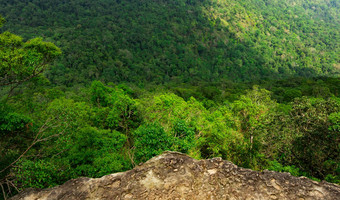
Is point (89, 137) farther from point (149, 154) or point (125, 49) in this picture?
point (125, 49)

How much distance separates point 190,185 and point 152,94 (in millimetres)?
31130

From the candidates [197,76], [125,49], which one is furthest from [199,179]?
[125,49]

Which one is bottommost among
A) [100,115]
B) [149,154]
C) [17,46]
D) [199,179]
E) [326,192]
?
[100,115]

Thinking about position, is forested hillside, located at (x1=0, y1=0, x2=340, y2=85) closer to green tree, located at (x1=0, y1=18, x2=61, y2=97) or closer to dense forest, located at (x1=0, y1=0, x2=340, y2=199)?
dense forest, located at (x1=0, y1=0, x2=340, y2=199)

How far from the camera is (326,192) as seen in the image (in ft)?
20.0

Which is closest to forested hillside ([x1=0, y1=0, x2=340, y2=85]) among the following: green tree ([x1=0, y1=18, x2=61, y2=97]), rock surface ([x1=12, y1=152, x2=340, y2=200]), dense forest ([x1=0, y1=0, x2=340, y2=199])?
dense forest ([x1=0, y1=0, x2=340, y2=199])

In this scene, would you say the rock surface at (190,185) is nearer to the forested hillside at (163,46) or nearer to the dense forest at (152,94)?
the dense forest at (152,94)

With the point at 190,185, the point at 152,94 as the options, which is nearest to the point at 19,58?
the point at 190,185

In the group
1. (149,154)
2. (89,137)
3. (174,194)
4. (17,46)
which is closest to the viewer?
(174,194)

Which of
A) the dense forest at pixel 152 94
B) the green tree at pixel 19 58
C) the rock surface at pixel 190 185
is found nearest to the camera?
the rock surface at pixel 190 185

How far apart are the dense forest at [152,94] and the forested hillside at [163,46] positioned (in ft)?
3.32

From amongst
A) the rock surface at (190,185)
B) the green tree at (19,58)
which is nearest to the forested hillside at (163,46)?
the green tree at (19,58)

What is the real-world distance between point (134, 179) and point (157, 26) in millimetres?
194003

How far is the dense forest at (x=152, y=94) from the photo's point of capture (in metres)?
11.8
